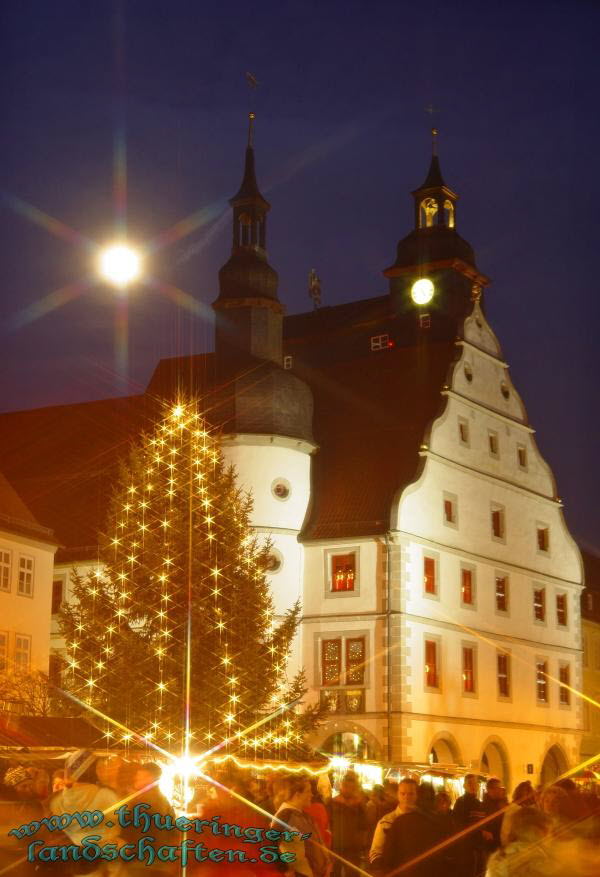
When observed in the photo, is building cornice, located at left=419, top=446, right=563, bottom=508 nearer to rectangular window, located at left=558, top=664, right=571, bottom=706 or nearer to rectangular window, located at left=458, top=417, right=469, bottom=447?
rectangular window, located at left=458, top=417, right=469, bottom=447

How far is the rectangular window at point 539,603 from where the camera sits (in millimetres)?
54656

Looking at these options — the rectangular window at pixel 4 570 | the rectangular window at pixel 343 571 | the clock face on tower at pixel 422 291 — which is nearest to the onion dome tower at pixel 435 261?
the clock face on tower at pixel 422 291

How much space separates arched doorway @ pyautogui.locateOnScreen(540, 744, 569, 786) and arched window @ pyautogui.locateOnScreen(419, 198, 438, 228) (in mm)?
22780

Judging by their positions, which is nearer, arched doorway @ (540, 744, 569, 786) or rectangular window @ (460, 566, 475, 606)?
rectangular window @ (460, 566, 475, 606)

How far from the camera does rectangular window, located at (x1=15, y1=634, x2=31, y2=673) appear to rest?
45844 mm

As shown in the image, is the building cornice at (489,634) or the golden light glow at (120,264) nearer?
the golden light glow at (120,264)

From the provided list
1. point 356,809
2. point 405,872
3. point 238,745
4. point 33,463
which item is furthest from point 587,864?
point 33,463

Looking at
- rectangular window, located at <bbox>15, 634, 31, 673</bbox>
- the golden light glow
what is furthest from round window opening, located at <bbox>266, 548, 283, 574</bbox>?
the golden light glow

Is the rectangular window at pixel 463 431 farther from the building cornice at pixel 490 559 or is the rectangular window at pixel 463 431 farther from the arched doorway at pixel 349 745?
the arched doorway at pixel 349 745

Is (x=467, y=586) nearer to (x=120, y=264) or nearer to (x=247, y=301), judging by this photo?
(x=247, y=301)

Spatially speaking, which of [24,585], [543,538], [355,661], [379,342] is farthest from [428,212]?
[24,585]

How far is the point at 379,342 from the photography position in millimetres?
67625

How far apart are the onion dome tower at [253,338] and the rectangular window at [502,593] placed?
8677 millimetres

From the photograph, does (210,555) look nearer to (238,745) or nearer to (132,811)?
(238,745)
